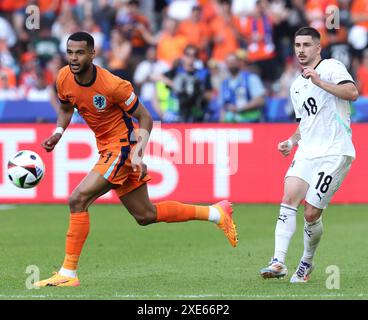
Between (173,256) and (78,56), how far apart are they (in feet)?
10.4

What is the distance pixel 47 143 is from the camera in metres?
9.82

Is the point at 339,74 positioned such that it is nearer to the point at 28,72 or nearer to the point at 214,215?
the point at 214,215

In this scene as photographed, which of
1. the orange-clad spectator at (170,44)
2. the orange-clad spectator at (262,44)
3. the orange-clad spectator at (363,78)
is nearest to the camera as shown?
the orange-clad spectator at (363,78)

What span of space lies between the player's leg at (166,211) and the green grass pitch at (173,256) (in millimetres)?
505

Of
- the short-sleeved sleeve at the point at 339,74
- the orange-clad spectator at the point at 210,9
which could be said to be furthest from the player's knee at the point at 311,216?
the orange-clad spectator at the point at 210,9

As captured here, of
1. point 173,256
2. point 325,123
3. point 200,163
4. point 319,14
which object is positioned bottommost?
point 173,256

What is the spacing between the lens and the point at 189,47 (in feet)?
60.4

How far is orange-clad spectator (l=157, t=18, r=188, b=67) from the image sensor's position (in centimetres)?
2091

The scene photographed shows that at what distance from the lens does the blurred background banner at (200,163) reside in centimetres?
1725

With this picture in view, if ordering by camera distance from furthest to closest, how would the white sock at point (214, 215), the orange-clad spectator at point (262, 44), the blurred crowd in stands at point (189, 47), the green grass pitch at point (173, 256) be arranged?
the orange-clad spectator at point (262, 44) → the blurred crowd in stands at point (189, 47) → the white sock at point (214, 215) → the green grass pitch at point (173, 256)

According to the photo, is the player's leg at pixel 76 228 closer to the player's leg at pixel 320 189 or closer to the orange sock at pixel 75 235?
the orange sock at pixel 75 235

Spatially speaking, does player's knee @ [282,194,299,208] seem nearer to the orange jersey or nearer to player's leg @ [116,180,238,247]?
player's leg @ [116,180,238,247]

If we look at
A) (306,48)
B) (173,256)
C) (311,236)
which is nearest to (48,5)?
(173,256)

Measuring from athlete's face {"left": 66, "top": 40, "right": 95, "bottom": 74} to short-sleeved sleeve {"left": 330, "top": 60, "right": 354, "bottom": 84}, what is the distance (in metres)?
2.18
